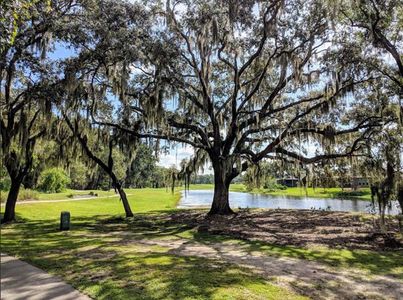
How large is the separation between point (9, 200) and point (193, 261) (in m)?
10.9

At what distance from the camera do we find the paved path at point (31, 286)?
14.7 feet

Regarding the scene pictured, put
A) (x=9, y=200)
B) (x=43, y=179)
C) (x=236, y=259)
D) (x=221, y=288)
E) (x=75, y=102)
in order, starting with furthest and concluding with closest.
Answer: (x=43, y=179)
(x=9, y=200)
(x=75, y=102)
(x=236, y=259)
(x=221, y=288)

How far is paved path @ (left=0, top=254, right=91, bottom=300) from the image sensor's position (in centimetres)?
449

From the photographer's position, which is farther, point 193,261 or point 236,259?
point 236,259

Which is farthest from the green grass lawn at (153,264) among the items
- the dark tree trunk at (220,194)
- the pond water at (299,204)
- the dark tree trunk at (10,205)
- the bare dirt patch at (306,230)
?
the pond water at (299,204)

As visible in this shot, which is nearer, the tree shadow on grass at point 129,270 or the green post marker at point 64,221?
the tree shadow on grass at point 129,270

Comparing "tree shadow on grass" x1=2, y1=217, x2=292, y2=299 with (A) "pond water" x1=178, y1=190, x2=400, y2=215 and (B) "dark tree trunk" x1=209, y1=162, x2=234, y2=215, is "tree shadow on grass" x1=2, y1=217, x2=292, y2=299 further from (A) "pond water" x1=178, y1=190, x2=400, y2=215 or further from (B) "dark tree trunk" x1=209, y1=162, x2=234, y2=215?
(A) "pond water" x1=178, y1=190, x2=400, y2=215

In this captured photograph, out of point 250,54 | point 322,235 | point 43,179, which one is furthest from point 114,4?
point 43,179

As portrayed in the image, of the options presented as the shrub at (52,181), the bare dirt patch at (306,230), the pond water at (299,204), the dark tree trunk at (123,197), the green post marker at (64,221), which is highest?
the shrub at (52,181)

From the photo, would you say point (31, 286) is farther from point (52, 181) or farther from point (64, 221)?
point (52, 181)

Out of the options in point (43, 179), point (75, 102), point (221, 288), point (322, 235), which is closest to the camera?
point (221, 288)

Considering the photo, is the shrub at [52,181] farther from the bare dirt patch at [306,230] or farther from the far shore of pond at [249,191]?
the bare dirt patch at [306,230]

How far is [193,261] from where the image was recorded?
22.7ft

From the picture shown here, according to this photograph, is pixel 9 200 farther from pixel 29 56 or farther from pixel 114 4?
pixel 114 4
